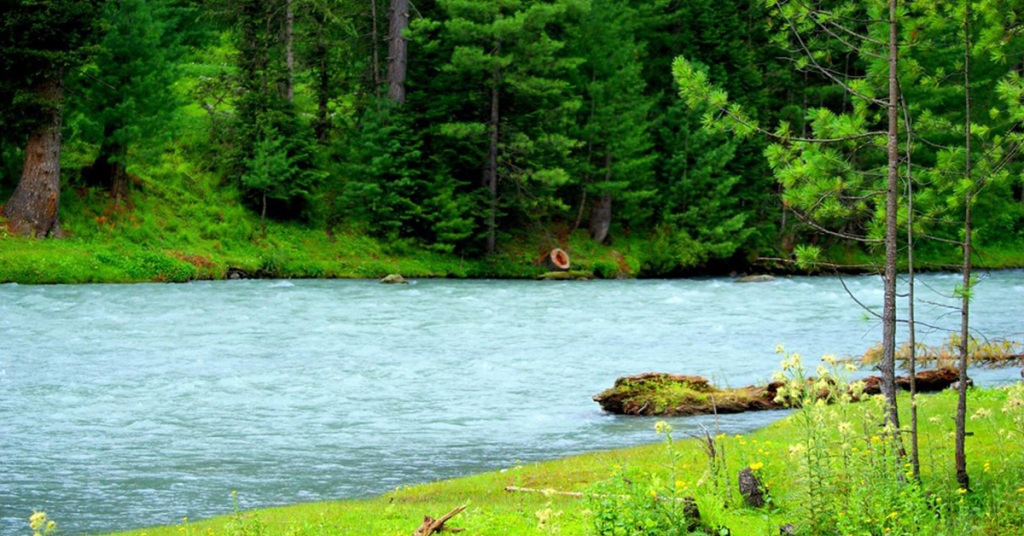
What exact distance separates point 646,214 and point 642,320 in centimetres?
1870

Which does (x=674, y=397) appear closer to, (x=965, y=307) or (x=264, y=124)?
(x=965, y=307)

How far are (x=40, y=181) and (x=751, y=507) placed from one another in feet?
93.8

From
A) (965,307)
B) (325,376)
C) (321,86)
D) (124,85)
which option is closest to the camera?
(965,307)

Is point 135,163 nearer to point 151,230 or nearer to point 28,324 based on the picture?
point 151,230

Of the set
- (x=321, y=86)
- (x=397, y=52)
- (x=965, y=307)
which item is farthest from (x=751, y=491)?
(x=321, y=86)

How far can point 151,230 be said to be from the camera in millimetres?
34875

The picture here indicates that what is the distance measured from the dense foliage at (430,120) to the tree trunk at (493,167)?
9cm

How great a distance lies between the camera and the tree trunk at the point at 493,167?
134 feet

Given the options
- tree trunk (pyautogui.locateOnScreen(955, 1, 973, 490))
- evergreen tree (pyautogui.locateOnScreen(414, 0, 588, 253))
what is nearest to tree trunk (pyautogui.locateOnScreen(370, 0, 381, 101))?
evergreen tree (pyautogui.locateOnScreen(414, 0, 588, 253))

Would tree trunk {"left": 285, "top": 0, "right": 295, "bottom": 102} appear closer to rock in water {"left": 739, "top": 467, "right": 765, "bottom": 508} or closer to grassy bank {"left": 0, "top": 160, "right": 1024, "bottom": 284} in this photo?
grassy bank {"left": 0, "top": 160, "right": 1024, "bottom": 284}

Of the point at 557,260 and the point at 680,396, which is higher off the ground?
the point at 557,260

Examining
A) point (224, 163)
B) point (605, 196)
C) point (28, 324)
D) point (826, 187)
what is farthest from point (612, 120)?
point (826, 187)

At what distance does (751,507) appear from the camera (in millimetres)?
8898

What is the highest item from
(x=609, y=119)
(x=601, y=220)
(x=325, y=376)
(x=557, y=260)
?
(x=609, y=119)
